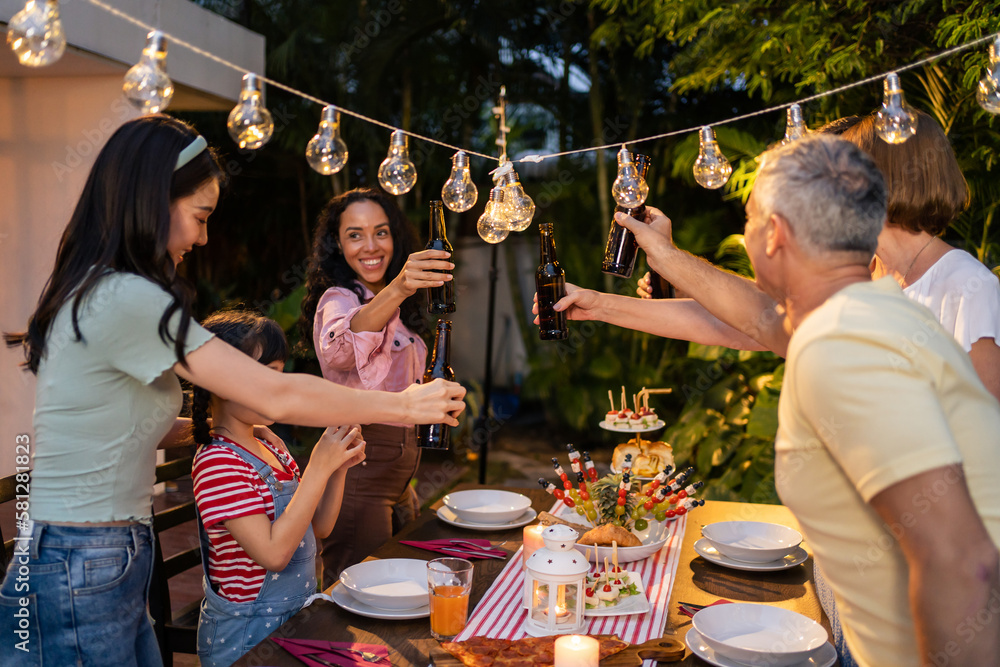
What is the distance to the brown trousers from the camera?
8.34ft

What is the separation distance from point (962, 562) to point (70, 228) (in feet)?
4.94

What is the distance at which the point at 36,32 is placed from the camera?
1389mm

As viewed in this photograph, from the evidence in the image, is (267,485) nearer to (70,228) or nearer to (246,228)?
(70,228)

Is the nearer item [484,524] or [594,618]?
[594,618]

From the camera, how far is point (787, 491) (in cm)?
112

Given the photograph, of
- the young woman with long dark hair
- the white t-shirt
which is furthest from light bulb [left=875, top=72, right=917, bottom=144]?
the young woman with long dark hair

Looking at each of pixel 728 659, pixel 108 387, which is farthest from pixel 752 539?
pixel 108 387

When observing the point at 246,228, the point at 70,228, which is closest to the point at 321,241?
the point at 70,228

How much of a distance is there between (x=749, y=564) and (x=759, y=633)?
45cm

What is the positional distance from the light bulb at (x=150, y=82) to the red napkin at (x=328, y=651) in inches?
41.6

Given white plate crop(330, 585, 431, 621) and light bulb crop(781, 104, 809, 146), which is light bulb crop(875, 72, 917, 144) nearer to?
light bulb crop(781, 104, 809, 146)

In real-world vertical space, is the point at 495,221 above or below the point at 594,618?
above

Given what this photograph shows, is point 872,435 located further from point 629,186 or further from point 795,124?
point 795,124

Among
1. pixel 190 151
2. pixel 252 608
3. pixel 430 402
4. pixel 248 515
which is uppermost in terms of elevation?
pixel 190 151
